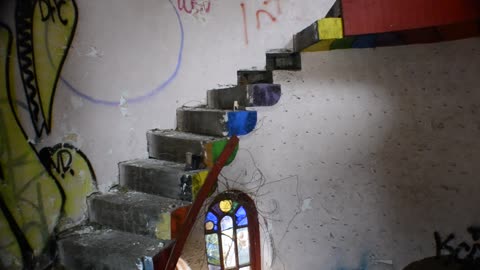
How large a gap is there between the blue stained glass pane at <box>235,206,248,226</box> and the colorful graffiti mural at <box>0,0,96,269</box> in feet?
4.61

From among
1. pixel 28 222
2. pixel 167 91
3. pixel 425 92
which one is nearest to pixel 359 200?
pixel 425 92

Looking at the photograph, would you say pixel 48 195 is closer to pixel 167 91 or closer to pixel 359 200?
pixel 167 91

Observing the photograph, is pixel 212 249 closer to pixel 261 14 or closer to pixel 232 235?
pixel 232 235

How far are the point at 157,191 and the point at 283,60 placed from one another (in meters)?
1.61

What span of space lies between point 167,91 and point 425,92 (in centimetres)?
223

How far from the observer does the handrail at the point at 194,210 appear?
2.18 meters

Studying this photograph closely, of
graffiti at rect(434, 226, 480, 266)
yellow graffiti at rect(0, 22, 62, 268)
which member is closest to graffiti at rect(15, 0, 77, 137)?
yellow graffiti at rect(0, 22, 62, 268)

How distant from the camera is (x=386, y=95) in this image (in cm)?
341

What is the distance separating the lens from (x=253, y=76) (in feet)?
10.6

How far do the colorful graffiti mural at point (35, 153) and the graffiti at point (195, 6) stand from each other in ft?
2.64

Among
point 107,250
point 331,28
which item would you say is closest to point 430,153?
point 331,28

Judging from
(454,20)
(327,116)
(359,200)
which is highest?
(454,20)

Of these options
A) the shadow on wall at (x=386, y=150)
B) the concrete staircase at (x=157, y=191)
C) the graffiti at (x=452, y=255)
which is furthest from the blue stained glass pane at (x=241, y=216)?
the graffiti at (x=452, y=255)

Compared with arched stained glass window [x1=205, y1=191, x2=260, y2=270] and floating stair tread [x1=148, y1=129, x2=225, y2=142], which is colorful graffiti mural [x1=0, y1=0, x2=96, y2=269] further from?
arched stained glass window [x1=205, y1=191, x2=260, y2=270]
